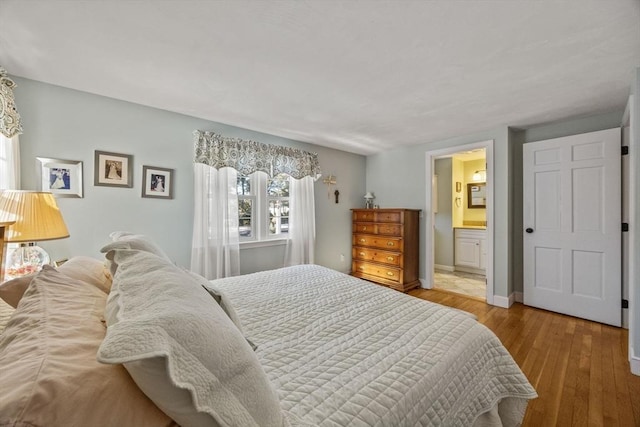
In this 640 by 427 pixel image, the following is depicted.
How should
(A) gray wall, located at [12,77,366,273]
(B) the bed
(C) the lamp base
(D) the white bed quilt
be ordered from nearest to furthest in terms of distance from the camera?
(B) the bed
(D) the white bed quilt
(C) the lamp base
(A) gray wall, located at [12,77,366,273]

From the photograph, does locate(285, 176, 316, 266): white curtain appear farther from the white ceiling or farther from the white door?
the white door

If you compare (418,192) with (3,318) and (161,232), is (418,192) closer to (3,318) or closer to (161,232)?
(161,232)

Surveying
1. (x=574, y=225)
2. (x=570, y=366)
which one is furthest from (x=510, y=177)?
(x=570, y=366)

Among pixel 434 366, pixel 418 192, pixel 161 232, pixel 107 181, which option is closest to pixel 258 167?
pixel 161 232

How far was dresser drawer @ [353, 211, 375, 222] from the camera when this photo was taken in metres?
4.33

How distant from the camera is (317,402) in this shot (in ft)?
2.75

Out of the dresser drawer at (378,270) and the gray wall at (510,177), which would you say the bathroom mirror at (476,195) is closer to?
the gray wall at (510,177)

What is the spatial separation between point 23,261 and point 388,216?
12.6 ft

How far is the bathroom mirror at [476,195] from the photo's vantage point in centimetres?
520

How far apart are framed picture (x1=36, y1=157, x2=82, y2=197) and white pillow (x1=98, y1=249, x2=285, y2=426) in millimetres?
2280

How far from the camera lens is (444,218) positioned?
5.43m

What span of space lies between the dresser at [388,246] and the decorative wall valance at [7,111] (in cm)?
392

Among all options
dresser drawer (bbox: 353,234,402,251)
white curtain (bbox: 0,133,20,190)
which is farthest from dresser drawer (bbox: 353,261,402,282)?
white curtain (bbox: 0,133,20,190)

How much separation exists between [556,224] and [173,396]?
13.4 ft
